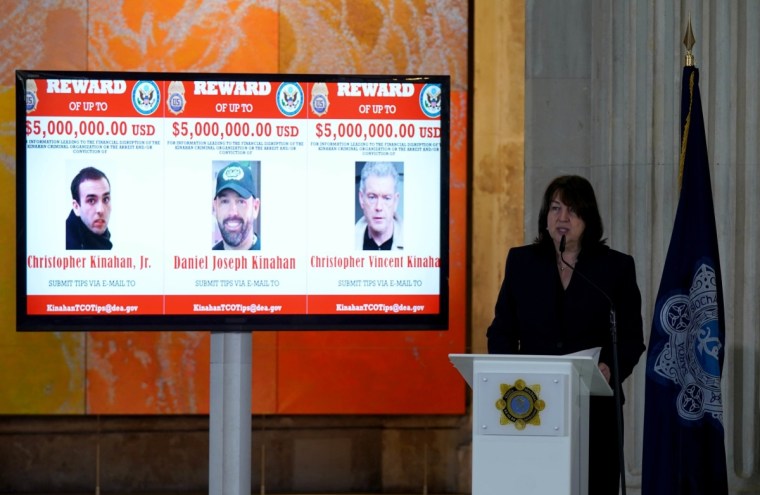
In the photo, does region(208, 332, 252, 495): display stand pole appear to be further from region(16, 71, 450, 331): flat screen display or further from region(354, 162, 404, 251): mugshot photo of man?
region(354, 162, 404, 251): mugshot photo of man

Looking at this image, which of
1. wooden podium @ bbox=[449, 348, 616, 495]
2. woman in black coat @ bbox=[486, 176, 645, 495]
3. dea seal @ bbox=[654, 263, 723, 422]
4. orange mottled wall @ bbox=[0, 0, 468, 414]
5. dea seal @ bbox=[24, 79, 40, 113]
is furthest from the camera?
orange mottled wall @ bbox=[0, 0, 468, 414]

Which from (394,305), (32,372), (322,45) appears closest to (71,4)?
(322,45)

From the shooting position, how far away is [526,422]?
3.44m

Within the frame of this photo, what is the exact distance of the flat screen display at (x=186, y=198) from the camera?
5.00 metres

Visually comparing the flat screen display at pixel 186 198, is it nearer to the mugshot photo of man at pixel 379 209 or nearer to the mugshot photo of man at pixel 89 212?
the mugshot photo of man at pixel 89 212

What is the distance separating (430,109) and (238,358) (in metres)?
1.37

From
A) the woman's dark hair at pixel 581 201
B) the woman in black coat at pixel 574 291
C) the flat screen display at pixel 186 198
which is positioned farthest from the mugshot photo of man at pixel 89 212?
the woman's dark hair at pixel 581 201

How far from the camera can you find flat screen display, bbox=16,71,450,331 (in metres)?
5.00

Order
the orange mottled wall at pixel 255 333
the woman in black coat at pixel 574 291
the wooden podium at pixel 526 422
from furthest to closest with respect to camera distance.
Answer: the orange mottled wall at pixel 255 333 → the woman in black coat at pixel 574 291 → the wooden podium at pixel 526 422

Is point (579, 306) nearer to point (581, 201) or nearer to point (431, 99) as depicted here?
point (581, 201)

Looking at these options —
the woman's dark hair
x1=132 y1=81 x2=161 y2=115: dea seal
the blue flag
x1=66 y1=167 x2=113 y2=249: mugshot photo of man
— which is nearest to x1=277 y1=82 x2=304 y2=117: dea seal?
x1=132 y1=81 x2=161 y2=115: dea seal

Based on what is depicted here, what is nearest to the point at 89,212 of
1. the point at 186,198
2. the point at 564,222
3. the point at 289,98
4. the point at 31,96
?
the point at 186,198

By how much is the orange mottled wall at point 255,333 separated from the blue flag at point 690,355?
59.8 inches

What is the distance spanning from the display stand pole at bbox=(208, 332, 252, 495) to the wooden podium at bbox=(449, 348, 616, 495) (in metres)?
1.81
